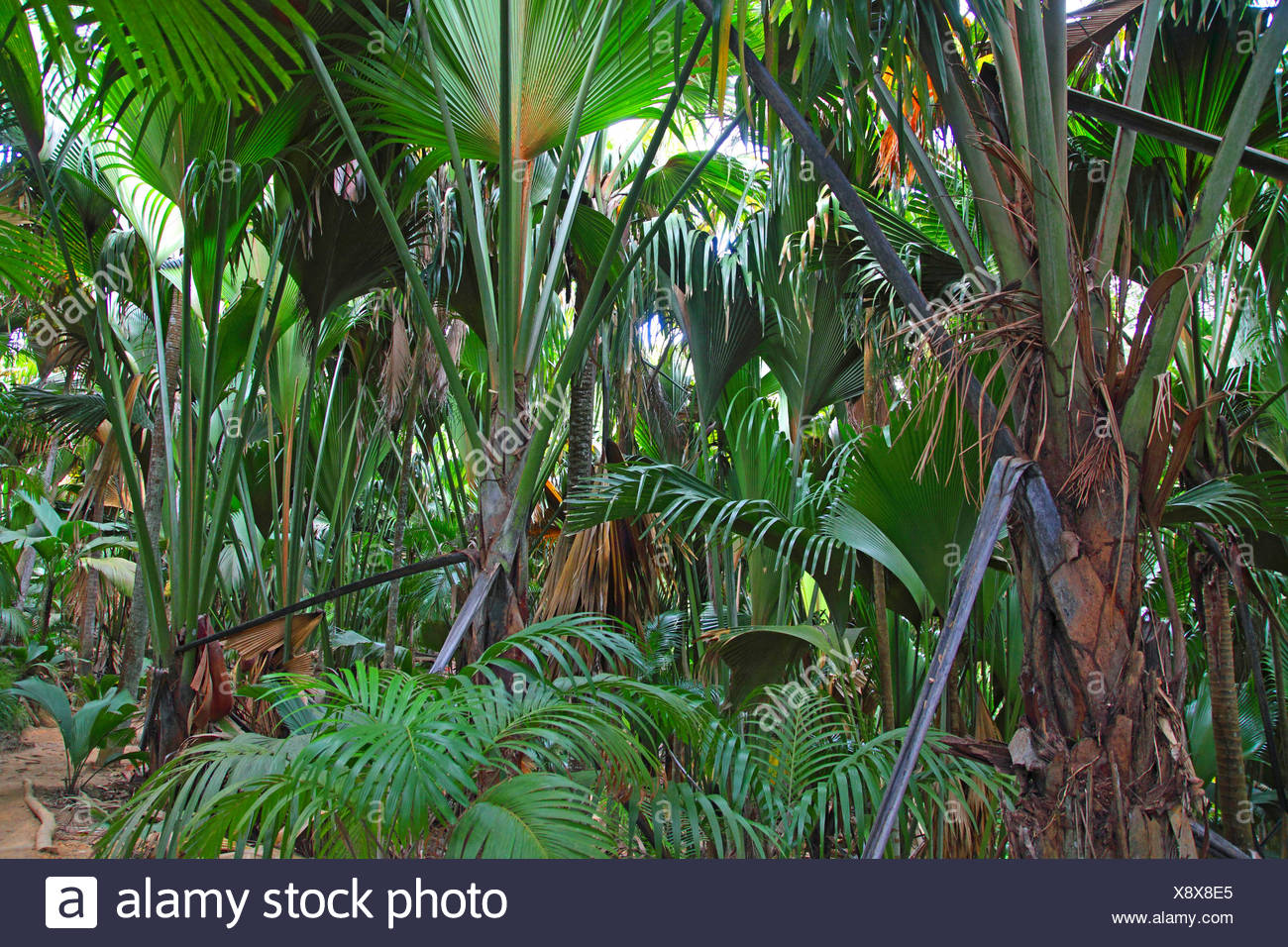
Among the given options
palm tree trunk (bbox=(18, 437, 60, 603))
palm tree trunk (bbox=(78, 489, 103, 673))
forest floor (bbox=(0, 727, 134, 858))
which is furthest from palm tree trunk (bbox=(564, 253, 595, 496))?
palm tree trunk (bbox=(18, 437, 60, 603))

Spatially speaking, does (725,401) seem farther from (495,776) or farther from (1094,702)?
(1094,702)

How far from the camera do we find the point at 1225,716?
275cm

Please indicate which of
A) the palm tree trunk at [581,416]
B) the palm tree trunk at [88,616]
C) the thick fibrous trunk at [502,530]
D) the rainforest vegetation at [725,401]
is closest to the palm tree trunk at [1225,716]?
the rainforest vegetation at [725,401]

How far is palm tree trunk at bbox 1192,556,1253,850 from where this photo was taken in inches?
105

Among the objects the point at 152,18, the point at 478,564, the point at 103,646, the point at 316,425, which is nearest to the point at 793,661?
the point at 478,564

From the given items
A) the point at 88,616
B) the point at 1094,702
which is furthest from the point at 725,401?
the point at 88,616

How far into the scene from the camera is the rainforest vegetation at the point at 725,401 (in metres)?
1.62

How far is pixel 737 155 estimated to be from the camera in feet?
15.6
